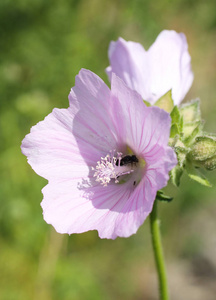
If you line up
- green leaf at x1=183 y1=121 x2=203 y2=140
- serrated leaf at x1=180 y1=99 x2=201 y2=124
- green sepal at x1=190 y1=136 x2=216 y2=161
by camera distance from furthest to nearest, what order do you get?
serrated leaf at x1=180 y1=99 x2=201 y2=124, green leaf at x1=183 y1=121 x2=203 y2=140, green sepal at x1=190 y1=136 x2=216 y2=161

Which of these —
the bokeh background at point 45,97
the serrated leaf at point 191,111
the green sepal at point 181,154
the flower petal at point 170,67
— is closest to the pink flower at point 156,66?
the flower petal at point 170,67

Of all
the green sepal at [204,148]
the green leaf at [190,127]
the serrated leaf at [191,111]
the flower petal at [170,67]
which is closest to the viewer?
Result: the green sepal at [204,148]

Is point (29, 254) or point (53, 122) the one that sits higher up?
point (53, 122)

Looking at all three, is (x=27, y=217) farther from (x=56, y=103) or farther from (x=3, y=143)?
(x=56, y=103)

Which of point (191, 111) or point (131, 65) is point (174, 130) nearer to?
point (191, 111)

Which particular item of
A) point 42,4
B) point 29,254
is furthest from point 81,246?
point 42,4

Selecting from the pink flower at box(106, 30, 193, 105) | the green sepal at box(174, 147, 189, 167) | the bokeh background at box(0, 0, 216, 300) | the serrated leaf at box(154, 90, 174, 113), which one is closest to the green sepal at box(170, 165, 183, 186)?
the green sepal at box(174, 147, 189, 167)

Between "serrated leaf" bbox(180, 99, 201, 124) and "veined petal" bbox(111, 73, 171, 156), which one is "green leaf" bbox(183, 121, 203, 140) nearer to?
"serrated leaf" bbox(180, 99, 201, 124)

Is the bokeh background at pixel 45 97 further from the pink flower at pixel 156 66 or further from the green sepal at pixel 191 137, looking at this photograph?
the green sepal at pixel 191 137

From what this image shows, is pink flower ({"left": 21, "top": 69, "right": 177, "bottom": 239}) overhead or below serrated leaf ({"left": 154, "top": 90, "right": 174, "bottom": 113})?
below
